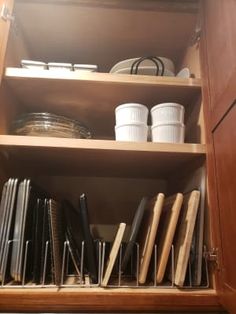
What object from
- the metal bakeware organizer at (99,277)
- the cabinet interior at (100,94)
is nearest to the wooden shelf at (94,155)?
the cabinet interior at (100,94)

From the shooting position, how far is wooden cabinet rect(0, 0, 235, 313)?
61cm

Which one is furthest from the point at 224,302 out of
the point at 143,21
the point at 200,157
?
the point at 143,21

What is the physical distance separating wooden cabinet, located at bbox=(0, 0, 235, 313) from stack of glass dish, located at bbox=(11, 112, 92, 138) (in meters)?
0.04

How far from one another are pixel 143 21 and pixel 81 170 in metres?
0.53

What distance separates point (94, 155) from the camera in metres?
0.79

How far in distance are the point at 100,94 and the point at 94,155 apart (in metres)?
0.20

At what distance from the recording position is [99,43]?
978mm

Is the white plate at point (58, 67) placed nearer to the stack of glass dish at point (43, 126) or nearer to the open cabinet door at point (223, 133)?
the stack of glass dish at point (43, 126)

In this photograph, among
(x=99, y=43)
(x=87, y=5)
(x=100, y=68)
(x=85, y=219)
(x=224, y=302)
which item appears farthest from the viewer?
(x=100, y=68)

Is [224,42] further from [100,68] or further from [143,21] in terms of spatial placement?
[100,68]

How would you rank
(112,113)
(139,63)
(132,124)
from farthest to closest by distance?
1. (112,113)
2. (139,63)
3. (132,124)

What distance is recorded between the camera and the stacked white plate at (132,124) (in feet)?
2.49

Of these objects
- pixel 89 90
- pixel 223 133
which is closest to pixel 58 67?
pixel 89 90

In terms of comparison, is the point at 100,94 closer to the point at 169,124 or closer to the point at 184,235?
the point at 169,124
